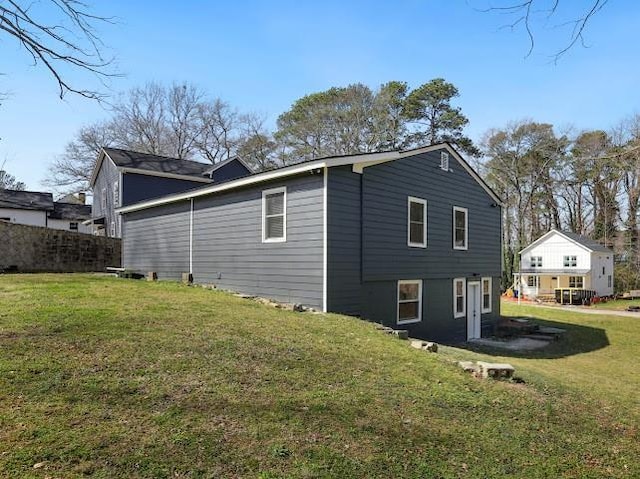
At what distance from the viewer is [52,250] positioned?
790 inches

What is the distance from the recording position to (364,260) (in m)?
10.7

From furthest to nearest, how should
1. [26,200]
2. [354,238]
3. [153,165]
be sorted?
[26,200]
[153,165]
[354,238]

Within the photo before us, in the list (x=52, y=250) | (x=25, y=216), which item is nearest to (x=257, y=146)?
(x=25, y=216)

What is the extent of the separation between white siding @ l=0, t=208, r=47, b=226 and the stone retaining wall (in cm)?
1272

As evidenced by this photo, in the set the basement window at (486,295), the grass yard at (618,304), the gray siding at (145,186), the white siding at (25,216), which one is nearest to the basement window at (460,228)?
the basement window at (486,295)

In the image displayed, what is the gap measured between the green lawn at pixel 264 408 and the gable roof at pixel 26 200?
28390 mm

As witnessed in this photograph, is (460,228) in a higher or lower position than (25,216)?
lower

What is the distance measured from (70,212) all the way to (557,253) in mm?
36335

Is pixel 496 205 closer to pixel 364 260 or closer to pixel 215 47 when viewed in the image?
pixel 364 260

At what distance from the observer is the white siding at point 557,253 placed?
103 ft

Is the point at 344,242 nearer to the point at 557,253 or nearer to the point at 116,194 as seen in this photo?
the point at 116,194

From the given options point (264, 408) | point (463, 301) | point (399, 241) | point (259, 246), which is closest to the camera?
point (264, 408)

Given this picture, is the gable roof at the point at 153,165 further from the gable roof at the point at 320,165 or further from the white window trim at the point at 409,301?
the white window trim at the point at 409,301

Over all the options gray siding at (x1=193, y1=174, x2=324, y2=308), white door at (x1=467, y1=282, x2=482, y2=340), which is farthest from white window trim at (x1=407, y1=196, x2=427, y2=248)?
white door at (x1=467, y1=282, x2=482, y2=340)
